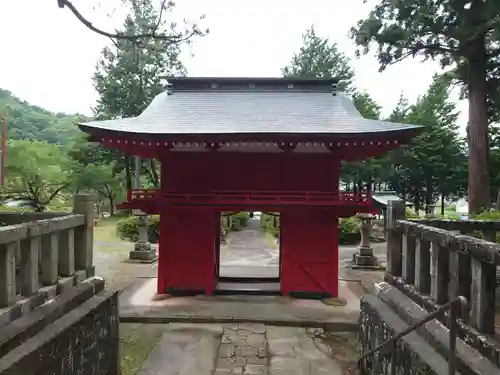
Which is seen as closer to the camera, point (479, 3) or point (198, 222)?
point (198, 222)

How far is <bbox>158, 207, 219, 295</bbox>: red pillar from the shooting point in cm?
994

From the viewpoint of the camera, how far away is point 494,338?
2934mm

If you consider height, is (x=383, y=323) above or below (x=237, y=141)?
below

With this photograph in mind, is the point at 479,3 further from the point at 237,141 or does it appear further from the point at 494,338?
the point at 494,338

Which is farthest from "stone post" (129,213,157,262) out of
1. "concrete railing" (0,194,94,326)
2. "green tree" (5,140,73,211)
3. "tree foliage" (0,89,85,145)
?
"tree foliage" (0,89,85,145)

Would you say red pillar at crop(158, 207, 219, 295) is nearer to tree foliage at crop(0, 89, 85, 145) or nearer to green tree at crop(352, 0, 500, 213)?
green tree at crop(352, 0, 500, 213)

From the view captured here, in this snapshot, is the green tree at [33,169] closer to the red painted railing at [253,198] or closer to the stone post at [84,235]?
the red painted railing at [253,198]

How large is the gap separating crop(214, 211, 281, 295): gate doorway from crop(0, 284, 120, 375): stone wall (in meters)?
4.95

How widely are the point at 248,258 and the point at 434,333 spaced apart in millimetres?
12887

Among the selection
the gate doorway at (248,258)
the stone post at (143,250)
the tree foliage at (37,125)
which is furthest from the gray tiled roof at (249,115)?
the tree foliage at (37,125)

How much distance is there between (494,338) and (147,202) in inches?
306

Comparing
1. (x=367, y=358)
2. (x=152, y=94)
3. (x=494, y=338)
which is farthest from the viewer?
(x=152, y=94)

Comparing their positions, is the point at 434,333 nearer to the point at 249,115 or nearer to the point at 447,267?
the point at 447,267

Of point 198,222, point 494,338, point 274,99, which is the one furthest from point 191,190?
point 494,338
